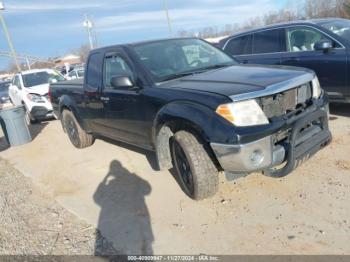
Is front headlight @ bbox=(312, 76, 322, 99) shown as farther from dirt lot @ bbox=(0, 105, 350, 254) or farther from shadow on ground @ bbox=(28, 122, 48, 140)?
shadow on ground @ bbox=(28, 122, 48, 140)

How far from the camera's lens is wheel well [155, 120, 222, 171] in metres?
3.91

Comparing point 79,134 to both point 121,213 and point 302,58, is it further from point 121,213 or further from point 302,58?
point 302,58

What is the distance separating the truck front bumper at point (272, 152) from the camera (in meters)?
3.54

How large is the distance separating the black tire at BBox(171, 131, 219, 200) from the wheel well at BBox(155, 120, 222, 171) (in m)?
0.04

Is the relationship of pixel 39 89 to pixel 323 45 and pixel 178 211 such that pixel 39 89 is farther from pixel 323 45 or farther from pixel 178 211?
pixel 178 211

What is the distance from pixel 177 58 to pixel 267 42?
328 cm

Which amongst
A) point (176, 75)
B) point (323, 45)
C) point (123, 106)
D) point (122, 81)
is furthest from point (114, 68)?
point (323, 45)

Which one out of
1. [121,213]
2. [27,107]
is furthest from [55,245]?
[27,107]

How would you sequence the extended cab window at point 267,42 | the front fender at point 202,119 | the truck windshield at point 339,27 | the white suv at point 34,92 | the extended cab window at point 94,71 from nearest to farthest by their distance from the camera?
the front fender at point 202,119, the extended cab window at point 94,71, the truck windshield at point 339,27, the extended cab window at point 267,42, the white suv at point 34,92

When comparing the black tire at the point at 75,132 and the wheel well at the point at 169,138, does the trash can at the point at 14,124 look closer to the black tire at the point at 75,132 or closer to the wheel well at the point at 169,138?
the black tire at the point at 75,132

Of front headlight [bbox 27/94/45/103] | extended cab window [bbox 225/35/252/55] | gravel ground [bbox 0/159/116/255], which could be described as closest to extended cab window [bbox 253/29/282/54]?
extended cab window [bbox 225/35/252/55]

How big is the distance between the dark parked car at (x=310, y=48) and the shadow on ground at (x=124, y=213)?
3.12 m

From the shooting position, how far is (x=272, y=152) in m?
3.61

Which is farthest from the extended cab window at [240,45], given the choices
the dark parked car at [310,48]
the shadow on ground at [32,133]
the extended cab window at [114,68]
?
the shadow on ground at [32,133]
